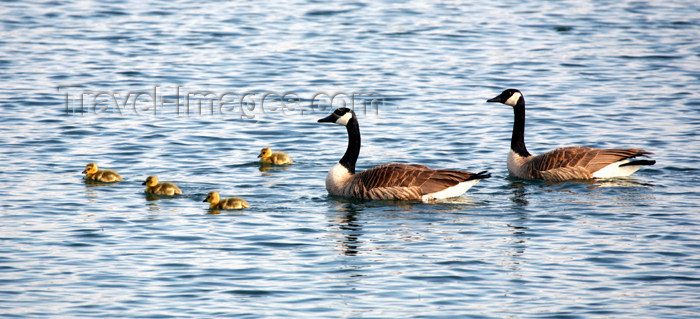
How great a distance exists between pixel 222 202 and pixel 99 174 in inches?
110

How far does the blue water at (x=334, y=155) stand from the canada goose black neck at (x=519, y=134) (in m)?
0.68

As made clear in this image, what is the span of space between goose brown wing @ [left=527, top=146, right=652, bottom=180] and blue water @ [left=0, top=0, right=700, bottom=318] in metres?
0.35

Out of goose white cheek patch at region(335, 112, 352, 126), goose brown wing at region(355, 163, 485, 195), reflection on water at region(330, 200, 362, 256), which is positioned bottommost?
reflection on water at region(330, 200, 362, 256)

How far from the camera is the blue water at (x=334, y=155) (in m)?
12.2

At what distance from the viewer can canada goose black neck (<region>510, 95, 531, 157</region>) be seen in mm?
18406

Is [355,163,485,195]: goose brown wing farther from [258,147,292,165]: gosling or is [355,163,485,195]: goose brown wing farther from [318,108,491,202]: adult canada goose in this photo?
[258,147,292,165]: gosling

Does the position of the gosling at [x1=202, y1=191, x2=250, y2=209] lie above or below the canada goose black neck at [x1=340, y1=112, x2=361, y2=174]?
below

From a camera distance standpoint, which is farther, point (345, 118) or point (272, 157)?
point (272, 157)

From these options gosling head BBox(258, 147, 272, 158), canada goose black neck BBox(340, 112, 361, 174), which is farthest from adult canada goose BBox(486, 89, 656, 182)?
gosling head BBox(258, 147, 272, 158)

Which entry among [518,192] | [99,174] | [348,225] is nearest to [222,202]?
[348,225]

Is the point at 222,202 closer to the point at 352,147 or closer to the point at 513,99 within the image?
the point at 352,147

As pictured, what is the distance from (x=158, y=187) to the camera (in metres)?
16.1

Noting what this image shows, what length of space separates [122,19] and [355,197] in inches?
858

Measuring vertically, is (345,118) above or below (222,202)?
above
